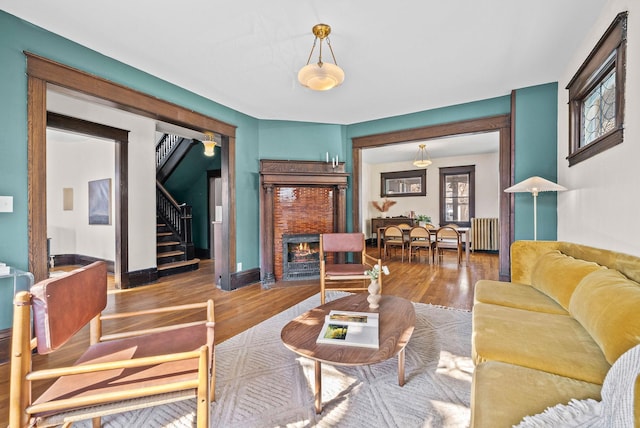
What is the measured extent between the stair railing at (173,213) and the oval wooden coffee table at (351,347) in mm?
4449

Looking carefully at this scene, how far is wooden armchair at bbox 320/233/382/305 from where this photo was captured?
10.5 feet

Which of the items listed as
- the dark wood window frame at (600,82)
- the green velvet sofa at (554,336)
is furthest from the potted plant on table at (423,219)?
the green velvet sofa at (554,336)

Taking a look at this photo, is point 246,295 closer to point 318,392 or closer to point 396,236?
point 318,392

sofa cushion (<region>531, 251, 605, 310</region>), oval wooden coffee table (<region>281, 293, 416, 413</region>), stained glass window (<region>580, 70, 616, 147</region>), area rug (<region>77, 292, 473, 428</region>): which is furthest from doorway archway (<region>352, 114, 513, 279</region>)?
oval wooden coffee table (<region>281, 293, 416, 413</region>)

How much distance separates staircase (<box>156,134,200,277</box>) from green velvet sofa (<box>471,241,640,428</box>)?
194 inches

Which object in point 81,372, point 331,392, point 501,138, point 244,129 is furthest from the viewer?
point 244,129

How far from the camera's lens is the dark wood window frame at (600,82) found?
184 cm

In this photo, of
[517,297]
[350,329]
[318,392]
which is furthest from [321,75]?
[517,297]

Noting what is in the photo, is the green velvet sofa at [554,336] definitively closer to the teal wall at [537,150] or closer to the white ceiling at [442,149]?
the teal wall at [537,150]

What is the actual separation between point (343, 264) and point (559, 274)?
7.60 ft

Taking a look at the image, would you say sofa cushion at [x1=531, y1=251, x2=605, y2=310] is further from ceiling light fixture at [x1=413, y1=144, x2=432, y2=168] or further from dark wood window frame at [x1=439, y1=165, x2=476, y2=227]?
dark wood window frame at [x1=439, y1=165, x2=476, y2=227]

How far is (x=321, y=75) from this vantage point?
2.22 metres

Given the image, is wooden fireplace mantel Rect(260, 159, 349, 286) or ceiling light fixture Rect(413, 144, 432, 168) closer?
wooden fireplace mantel Rect(260, 159, 349, 286)

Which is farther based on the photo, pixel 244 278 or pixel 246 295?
pixel 244 278
